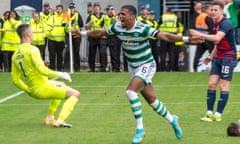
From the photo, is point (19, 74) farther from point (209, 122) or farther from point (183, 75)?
point (183, 75)

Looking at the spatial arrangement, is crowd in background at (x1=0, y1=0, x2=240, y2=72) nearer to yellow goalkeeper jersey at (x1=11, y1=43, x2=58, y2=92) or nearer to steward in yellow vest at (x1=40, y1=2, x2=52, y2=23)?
steward in yellow vest at (x1=40, y1=2, x2=52, y2=23)

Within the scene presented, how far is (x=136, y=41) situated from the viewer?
12680 millimetres

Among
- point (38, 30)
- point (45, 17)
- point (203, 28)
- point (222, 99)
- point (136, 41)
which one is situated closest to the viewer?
point (136, 41)

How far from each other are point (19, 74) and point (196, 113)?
4.07 metres

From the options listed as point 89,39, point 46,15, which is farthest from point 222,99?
point 46,15

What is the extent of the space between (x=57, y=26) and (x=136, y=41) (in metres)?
16.4

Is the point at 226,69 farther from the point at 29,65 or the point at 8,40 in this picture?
the point at 8,40

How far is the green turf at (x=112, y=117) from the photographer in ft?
42.7

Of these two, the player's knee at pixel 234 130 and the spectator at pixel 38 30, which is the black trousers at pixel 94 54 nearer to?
the spectator at pixel 38 30

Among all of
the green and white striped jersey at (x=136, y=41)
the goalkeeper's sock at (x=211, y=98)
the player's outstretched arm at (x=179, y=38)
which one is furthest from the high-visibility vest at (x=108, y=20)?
the player's outstretched arm at (x=179, y=38)

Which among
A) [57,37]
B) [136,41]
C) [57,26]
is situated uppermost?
[136,41]

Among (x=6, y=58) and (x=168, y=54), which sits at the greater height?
(x=168, y=54)

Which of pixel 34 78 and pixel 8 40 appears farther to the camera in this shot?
pixel 8 40

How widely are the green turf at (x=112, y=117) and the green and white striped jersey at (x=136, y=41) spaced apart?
4.12 ft
